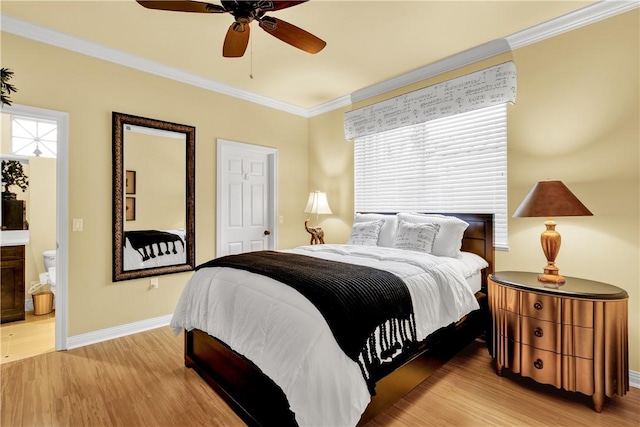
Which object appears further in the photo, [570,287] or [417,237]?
[417,237]

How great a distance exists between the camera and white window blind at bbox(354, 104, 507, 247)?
3010 mm

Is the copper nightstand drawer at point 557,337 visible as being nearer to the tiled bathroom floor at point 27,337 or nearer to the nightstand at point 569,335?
the nightstand at point 569,335

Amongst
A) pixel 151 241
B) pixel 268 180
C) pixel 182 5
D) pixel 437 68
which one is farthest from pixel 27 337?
pixel 437 68

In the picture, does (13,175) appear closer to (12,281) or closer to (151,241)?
(12,281)

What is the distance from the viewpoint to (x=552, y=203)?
87.2 inches

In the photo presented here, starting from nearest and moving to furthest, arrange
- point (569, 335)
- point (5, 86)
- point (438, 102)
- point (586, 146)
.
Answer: point (569, 335) < point (5, 86) < point (586, 146) < point (438, 102)

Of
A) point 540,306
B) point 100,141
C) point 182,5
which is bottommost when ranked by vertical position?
point 540,306

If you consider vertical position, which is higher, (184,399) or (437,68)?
(437,68)

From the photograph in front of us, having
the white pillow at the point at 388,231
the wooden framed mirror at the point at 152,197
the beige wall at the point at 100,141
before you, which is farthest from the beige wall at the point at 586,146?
the wooden framed mirror at the point at 152,197

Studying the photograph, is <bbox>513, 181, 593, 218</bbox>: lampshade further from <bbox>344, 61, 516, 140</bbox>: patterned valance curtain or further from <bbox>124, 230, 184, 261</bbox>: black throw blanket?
<bbox>124, 230, 184, 261</bbox>: black throw blanket

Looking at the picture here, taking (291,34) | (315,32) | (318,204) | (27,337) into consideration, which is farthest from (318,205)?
(27,337)

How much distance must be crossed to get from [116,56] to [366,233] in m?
3.07

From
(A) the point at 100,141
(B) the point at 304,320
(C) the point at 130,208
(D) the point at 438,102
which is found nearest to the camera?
(B) the point at 304,320

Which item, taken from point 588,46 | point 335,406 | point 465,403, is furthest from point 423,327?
point 588,46
